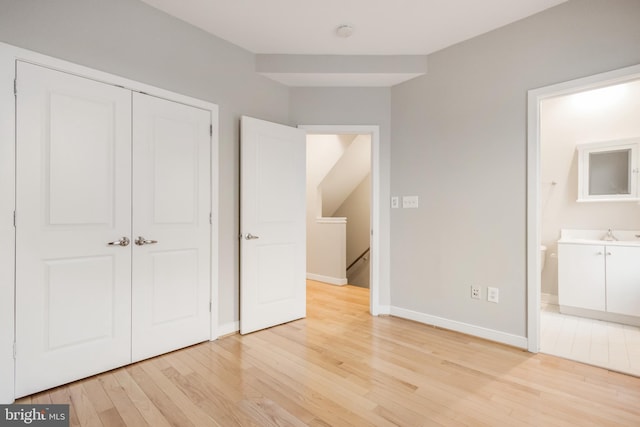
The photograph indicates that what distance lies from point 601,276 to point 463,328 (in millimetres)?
1636

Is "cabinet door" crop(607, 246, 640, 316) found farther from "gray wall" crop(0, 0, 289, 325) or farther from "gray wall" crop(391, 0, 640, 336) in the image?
"gray wall" crop(0, 0, 289, 325)

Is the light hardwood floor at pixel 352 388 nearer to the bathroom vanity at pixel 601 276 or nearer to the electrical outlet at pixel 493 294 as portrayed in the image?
the electrical outlet at pixel 493 294

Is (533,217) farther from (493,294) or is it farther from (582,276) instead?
(582,276)

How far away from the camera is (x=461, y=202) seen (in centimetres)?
303

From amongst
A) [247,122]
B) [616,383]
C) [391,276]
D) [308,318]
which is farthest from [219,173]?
[616,383]

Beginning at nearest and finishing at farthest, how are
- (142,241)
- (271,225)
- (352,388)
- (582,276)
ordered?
1. (352,388)
2. (142,241)
3. (271,225)
4. (582,276)

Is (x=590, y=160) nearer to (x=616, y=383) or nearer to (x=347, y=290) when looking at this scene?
(x=616, y=383)

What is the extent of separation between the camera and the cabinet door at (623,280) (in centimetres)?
312

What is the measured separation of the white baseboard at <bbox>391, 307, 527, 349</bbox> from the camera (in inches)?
106

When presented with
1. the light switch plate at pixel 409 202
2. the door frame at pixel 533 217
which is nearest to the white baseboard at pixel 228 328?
the light switch plate at pixel 409 202

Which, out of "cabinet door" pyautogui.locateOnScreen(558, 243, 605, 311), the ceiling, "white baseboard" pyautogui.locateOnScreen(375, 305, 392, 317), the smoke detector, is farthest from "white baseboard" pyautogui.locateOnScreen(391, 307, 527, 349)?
the smoke detector

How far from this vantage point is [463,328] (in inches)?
118

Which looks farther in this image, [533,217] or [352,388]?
[533,217]

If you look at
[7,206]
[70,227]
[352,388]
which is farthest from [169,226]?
[352,388]
